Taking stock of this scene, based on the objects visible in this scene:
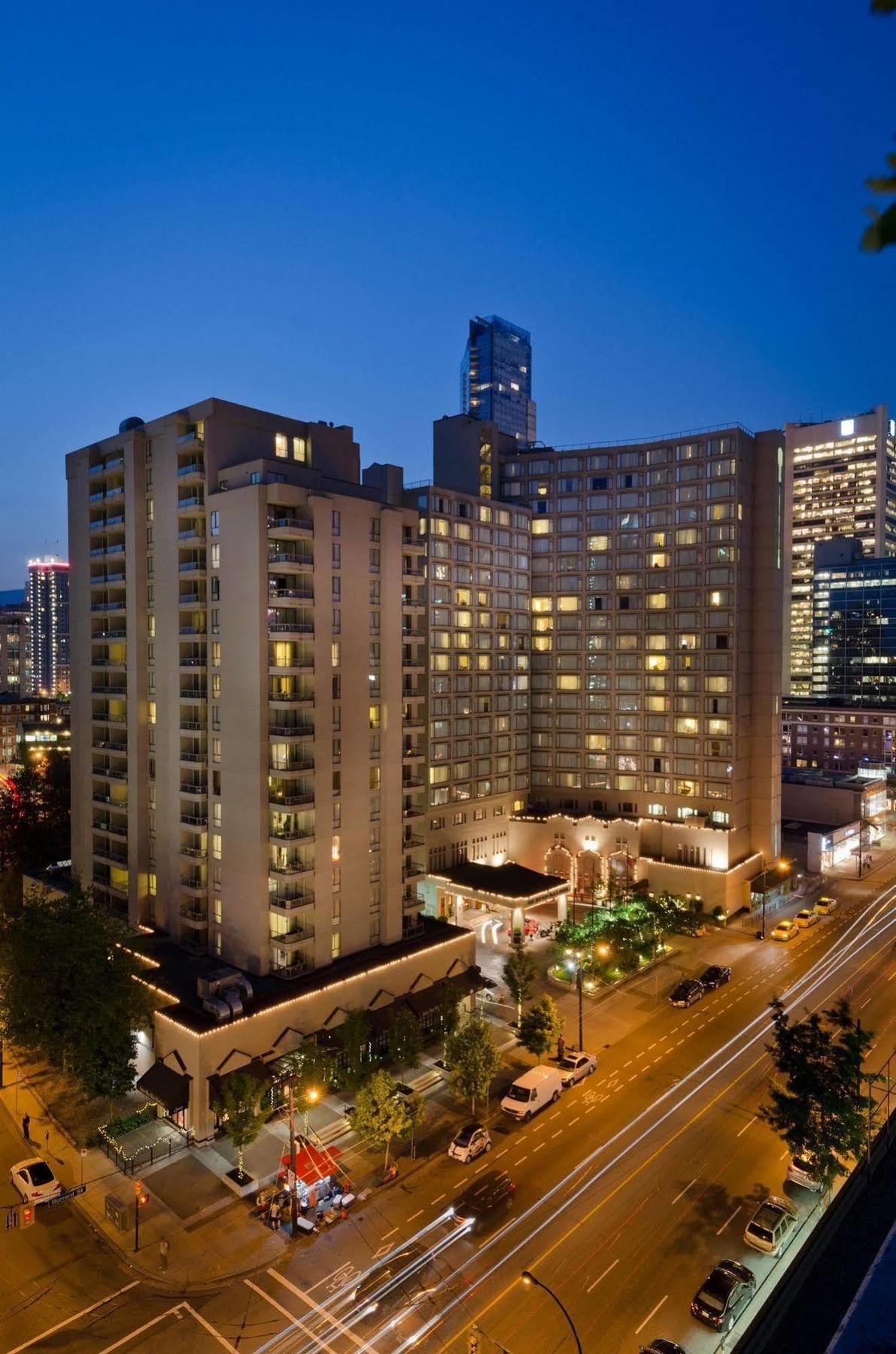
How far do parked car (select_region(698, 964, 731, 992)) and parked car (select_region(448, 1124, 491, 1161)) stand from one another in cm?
2794

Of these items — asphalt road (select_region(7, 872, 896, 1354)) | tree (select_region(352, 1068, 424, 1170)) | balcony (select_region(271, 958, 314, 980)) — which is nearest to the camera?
asphalt road (select_region(7, 872, 896, 1354))

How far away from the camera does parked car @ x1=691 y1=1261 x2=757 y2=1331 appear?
31.4m

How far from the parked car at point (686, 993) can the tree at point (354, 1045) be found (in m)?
25.3

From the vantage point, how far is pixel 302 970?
53250 millimetres

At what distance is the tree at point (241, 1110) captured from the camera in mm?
41750

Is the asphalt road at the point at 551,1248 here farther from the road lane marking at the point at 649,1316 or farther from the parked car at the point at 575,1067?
the parked car at the point at 575,1067

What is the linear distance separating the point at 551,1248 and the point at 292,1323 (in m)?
11.4

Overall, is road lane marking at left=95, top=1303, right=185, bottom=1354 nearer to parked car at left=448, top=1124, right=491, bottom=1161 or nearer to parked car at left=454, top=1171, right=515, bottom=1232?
parked car at left=454, top=1171, right=515, bottom=1232

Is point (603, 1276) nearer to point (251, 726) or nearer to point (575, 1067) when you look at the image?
point (575, 1067)

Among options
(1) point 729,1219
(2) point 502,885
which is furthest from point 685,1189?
(2) point 502,885

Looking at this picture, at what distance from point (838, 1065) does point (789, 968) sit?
3353 cm

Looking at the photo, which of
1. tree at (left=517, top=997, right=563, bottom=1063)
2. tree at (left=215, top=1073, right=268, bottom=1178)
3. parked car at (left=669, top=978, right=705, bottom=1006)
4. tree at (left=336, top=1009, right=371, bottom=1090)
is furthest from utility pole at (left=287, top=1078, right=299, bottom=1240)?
parked car at (left=669, top=978, right=705, bottom=1006)

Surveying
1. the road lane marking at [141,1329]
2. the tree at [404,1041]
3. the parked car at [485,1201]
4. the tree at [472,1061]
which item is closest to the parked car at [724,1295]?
the parked car at [485,1201]

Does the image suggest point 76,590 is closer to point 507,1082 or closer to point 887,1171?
point 507,1082
